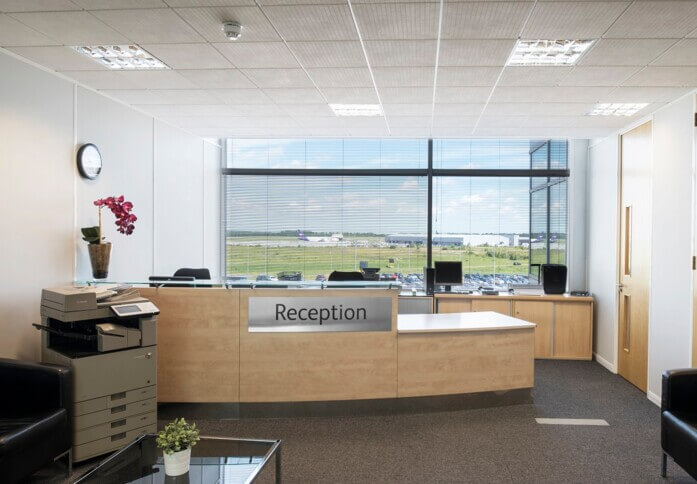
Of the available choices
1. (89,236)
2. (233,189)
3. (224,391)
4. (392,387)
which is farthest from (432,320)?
(233,189)

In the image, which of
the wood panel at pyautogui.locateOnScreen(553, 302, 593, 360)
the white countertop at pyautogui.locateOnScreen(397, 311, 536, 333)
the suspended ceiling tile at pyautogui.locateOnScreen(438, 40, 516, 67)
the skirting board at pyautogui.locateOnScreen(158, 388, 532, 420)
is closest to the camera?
the suspended ceiling tile at pyautogui.locateOnScreen(438, 40, 516, 67)

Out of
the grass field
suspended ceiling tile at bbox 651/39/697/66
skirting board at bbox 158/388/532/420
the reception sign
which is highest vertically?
suspended ceiling tile at bbox 651/39/697/66

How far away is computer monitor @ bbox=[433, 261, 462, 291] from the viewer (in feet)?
22.4

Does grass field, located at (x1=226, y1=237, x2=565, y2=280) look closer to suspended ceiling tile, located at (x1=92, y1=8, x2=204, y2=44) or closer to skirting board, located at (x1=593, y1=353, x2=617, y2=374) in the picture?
skirting board, located at (x1=593, y1=353, x2=617, y2=374)

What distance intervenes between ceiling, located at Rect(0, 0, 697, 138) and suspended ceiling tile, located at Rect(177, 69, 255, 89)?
0.06ft

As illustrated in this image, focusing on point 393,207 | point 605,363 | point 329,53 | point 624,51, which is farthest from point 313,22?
point 605,363

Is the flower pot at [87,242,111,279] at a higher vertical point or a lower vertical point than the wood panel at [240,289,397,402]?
higher

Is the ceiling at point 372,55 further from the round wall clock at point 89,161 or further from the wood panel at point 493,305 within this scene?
the wood panel at point 493,305

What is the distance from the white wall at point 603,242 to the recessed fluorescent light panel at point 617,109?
877 mm

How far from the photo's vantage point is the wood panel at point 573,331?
6.37 meters

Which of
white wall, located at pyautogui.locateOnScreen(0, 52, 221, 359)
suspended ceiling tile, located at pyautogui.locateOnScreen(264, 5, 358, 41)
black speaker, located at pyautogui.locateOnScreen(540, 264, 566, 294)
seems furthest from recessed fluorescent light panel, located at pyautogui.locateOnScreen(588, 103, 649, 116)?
white wall, located at pyautogui.locateOnScreen(0, 52, 221, 359)

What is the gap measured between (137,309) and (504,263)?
18.2 ft

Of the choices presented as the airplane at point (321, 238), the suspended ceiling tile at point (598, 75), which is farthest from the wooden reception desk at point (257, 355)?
the airplane at point (321, 238)

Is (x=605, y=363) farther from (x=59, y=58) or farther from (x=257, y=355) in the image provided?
(x=59, y=58)
